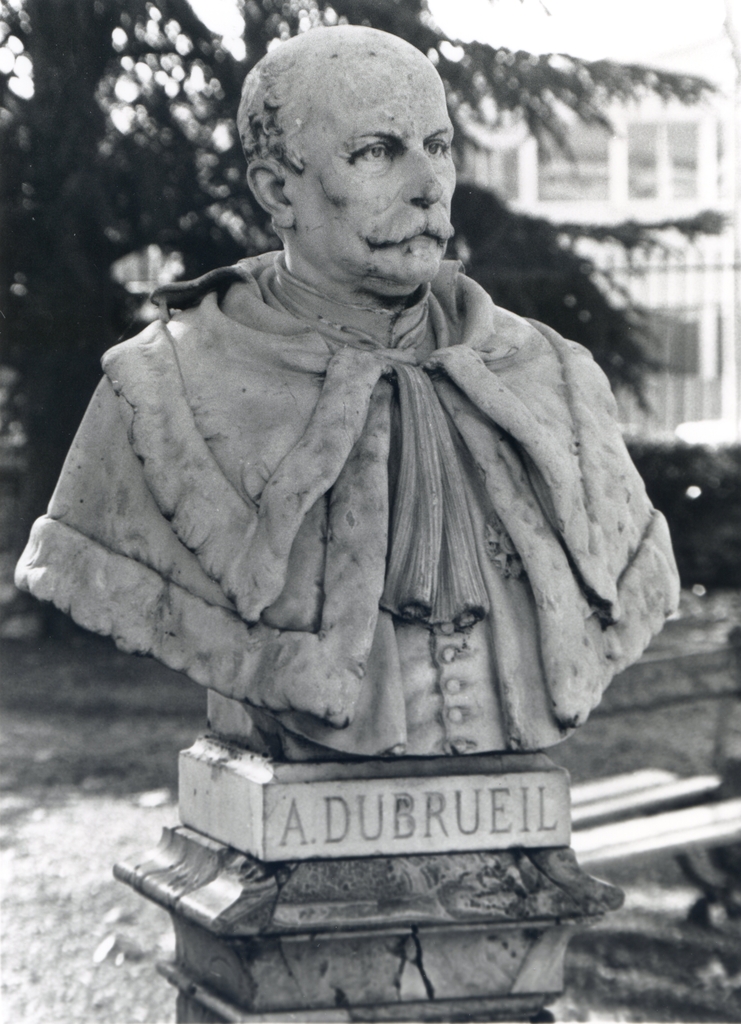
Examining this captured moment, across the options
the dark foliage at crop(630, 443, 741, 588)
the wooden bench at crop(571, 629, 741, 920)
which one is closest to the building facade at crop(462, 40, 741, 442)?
the dark foliage at crop(630, 443, 741, 588)

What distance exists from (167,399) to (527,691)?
0.91 metres

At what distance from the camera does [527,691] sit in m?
3.25

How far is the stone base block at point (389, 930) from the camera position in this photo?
10.4 ft

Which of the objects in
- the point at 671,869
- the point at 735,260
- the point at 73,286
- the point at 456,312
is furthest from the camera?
the point at 735,260

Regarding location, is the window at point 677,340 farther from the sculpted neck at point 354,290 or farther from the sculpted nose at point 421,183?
the sculpted nose at point 421,183

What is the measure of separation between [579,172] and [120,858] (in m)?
5.34

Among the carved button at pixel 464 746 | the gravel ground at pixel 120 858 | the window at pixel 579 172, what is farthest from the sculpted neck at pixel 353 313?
the window at pixel 579 172

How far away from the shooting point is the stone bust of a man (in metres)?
3.16

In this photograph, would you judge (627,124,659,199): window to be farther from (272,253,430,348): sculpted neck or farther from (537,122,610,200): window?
(272,253,430,348): sculpted neck

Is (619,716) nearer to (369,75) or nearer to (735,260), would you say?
(735,260)

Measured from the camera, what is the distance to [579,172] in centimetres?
982

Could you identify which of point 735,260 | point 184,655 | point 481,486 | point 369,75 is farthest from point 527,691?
point 735,260

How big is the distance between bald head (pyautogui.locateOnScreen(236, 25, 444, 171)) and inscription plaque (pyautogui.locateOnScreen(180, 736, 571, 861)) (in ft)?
3.96

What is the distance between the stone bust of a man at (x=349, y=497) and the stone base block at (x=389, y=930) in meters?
0.26
